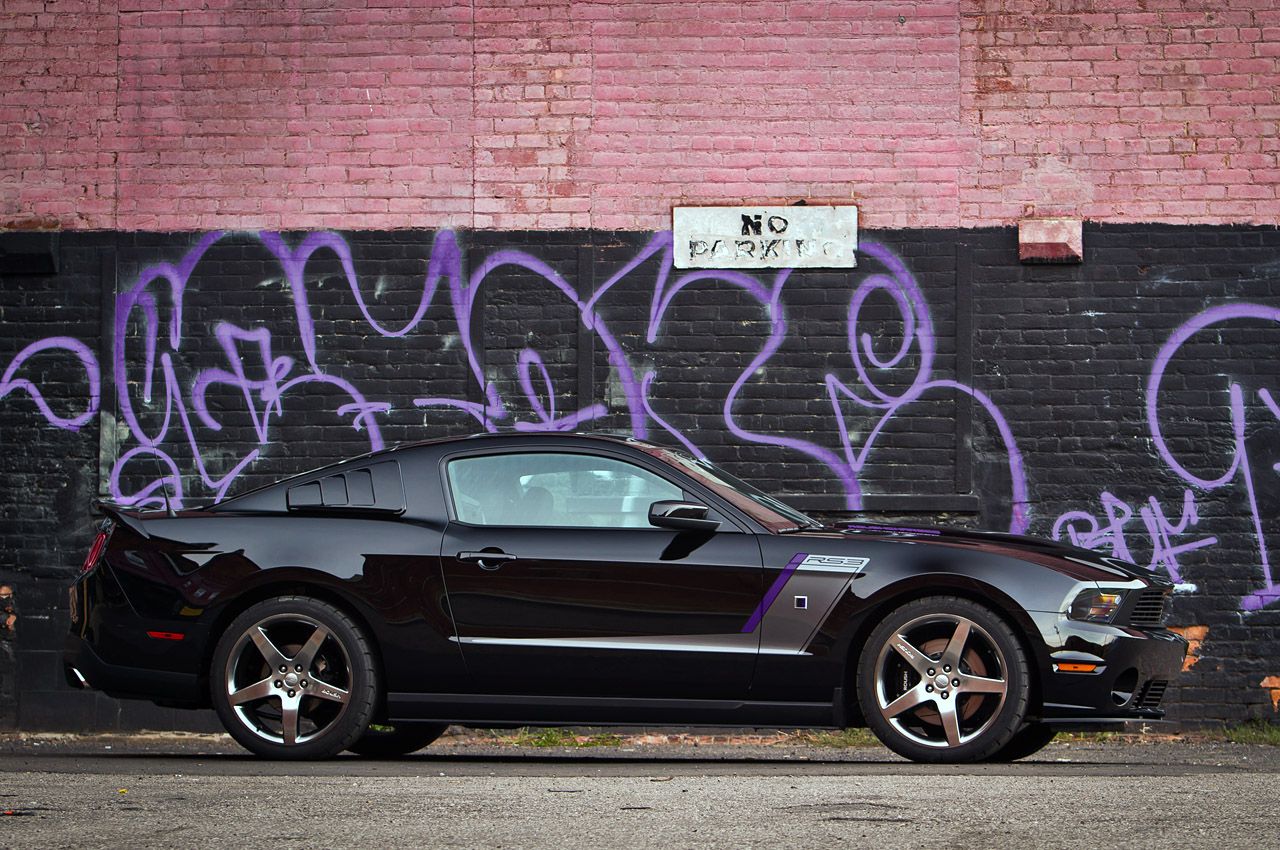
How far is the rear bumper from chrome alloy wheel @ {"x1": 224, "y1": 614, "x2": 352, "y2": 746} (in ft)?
0.76

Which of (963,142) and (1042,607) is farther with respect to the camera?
(963,142)

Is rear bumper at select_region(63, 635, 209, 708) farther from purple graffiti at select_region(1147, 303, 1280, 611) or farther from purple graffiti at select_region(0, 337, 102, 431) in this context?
purple graffiti at select_region(1147, 303, 1280, 611)

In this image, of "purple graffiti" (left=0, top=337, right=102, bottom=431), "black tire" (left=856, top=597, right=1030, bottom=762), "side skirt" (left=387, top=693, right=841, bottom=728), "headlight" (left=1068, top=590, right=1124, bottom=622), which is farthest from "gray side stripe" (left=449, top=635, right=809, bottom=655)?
"purple graffiti" (left=0, top=337, right=102, bottom=431)

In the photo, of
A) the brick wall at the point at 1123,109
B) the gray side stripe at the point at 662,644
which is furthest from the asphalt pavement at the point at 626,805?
the brick wall at the point at 1123,109

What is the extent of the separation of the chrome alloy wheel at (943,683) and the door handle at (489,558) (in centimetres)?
163

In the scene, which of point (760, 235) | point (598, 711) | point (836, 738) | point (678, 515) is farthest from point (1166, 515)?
point (598, 711)

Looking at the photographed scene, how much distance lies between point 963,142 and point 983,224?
0.55 m

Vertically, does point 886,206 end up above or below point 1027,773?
above

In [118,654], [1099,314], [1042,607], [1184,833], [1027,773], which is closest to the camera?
[1184,833]

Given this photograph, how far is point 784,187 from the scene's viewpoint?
11.1m

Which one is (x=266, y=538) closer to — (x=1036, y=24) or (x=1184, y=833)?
(x=1184, y=833)

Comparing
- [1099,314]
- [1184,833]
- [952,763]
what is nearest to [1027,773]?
[952,763]

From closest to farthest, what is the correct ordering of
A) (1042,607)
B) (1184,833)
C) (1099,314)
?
1. (1184,833)
2. (1042,607)
3. (1099,314)

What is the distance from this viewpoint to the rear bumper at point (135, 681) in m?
7.39
